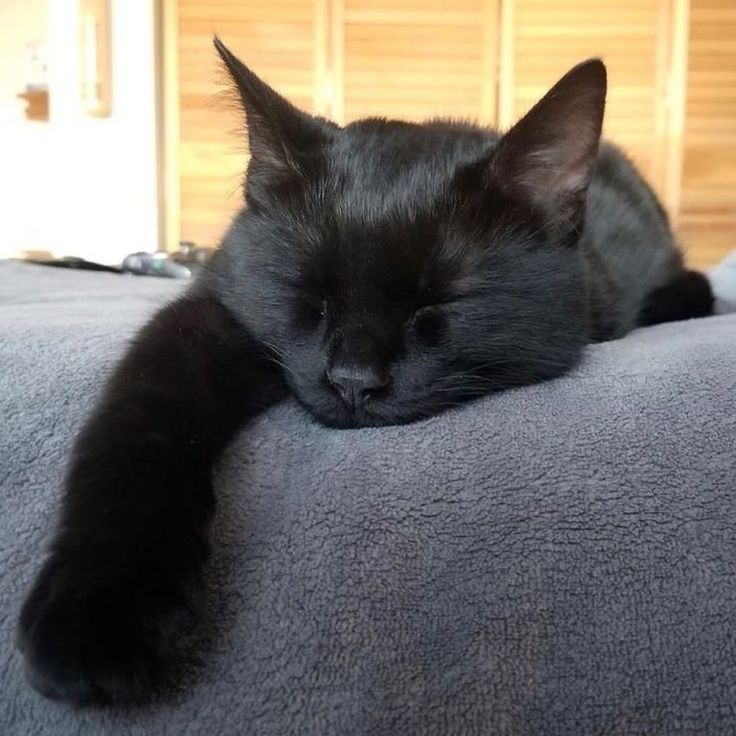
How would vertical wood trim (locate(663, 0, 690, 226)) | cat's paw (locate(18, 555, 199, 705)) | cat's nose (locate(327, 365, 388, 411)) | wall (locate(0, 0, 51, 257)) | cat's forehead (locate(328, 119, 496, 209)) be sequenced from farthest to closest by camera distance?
wall (locate(0, 0, 51, 257)) < vertical wood trim (locate(663, 0, 690, 226)) < cat's forehead (locate(328, 119, 496, 209)) < cat's nose (locate(327, 365, 388, 411)) < cat's paw (locate(18, 555, 199, 705))

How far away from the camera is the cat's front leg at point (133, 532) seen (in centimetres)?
46

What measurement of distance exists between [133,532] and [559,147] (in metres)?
0.58

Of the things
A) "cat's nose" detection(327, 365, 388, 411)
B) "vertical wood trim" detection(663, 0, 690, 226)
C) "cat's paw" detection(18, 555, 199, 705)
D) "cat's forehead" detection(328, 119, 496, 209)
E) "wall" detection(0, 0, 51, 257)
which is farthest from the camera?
"wall" detection(0, 0, 51, 257)

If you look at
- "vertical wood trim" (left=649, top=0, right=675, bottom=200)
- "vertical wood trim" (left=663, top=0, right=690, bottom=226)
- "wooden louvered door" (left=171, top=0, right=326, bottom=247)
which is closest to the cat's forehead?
"wooden louvered door" (left=171, top=0, right=326, bottom=247)

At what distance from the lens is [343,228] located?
2.47 feet

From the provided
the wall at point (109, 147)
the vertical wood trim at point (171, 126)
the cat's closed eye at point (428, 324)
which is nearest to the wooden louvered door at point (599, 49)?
the vertical wood trim at point (171, 126)

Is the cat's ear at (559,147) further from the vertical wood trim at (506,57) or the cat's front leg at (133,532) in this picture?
the vertical wood trim at (506,57)

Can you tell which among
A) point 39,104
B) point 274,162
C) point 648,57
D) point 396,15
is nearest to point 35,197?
point 39,104

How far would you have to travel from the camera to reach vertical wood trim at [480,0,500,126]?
3.30 metres

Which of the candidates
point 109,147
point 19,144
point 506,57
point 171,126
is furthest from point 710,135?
point 19,144

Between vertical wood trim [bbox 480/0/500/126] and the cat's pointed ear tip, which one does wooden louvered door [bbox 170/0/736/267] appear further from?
the cat's pointed ear tip

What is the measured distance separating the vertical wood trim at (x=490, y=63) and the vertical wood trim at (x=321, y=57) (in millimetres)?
656

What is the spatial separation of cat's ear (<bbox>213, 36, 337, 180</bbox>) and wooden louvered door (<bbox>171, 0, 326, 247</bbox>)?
248 cm

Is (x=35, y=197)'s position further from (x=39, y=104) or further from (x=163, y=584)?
(x=163, y=584)
